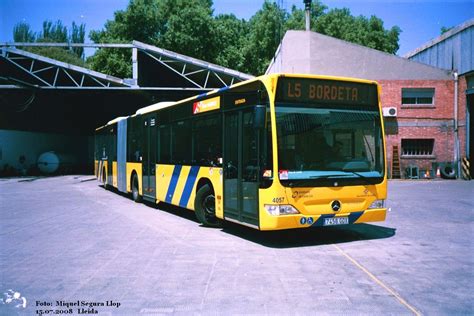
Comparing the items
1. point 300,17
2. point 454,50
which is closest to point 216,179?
point 454,50

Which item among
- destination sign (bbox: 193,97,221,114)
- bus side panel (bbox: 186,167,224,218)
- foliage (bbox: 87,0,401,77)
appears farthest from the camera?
foliage (bbox: 87,0,401,77)

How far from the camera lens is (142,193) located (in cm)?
1512

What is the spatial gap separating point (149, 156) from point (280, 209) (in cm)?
740

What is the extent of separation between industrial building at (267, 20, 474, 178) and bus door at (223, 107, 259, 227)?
17.9 metres

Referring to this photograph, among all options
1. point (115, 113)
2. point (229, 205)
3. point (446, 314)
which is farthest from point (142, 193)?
point (115, 113)

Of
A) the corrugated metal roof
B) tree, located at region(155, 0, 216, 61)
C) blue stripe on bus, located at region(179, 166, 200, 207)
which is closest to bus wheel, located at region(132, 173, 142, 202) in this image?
blue stripe on bus, located at region(179, 166, 200, 207)

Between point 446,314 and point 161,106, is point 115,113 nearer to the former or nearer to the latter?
point 161,106

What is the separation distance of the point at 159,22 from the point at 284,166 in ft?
138

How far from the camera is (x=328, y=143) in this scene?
8.00 metres

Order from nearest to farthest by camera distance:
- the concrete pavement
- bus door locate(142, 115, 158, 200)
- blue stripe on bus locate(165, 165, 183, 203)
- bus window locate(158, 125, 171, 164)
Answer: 1. the concrete pavement
2. blue stripe on bus locate(165, 165, 183, 203)
3. bus window locate(158, 125, 171, 164)
4. bus door locate(142, 115, 158, 200)

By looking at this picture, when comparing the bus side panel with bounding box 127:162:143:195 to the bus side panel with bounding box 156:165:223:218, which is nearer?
the bus side panel with bounding box 156:165:223:218

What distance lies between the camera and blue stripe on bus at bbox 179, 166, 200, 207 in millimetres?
10773

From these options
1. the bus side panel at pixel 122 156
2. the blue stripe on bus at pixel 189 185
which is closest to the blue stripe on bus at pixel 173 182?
the blue stripe on bus at pixel 189 185

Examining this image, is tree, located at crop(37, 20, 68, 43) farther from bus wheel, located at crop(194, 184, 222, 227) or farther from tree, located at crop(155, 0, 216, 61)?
bus wheel, located at crop(194, 184, 222, 227)
